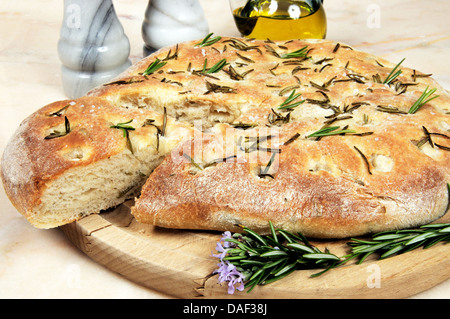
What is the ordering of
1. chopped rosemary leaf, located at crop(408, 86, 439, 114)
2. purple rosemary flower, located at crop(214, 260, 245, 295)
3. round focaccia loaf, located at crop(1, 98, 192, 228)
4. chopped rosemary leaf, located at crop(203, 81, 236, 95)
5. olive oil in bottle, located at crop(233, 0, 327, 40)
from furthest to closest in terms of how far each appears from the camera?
olive oil in bottle, located at crop(233, 0, 327, 40), chopped rosemary leaf, located at crop(203, 81, 236, 95), chopped rosemary leaf, located at crop(408, 86, 439, 114), round focaccia loaf, located at crop(1, 98, 192, 228), purple rosemary flower, located at crop(214, 260, 245, 295)

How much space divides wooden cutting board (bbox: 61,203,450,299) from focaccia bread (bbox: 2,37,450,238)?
0.06 m

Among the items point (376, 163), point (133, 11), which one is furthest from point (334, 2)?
point (376, 163)

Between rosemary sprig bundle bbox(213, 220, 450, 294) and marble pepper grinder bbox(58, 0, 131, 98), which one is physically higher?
marble pepper grinder bbox(58, 0, 131, 98)

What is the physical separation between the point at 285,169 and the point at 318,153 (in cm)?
13

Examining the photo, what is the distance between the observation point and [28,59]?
348 cm

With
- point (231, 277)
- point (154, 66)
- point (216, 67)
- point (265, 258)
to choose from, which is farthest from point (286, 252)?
point (154, 66)

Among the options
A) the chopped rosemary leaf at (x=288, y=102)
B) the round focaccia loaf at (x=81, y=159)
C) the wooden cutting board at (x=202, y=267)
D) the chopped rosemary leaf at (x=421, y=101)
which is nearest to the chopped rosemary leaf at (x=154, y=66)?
the round focaccia loaf at (x=81, y=159)

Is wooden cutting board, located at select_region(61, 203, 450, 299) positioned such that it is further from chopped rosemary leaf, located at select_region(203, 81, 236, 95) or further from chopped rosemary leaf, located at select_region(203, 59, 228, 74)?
chopped rosemary leaf, located at select_region(203, 59, 228, 74)

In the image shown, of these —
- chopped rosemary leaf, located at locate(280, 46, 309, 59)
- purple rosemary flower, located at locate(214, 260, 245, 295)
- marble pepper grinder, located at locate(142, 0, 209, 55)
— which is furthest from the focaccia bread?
marble pepper grinder, located at locate(142, 0, 209, 55)

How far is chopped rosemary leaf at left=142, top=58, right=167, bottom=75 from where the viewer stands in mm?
2371

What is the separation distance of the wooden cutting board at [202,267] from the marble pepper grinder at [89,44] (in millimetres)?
1132

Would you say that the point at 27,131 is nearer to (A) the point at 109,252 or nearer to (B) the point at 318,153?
(A) the point at 109,252

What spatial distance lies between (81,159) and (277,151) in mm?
633

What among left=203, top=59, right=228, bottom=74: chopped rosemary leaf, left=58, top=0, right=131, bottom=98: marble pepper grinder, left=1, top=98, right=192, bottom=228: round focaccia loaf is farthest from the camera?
left=58, top=0, right=131, bottom=98: marble pepper grinder
